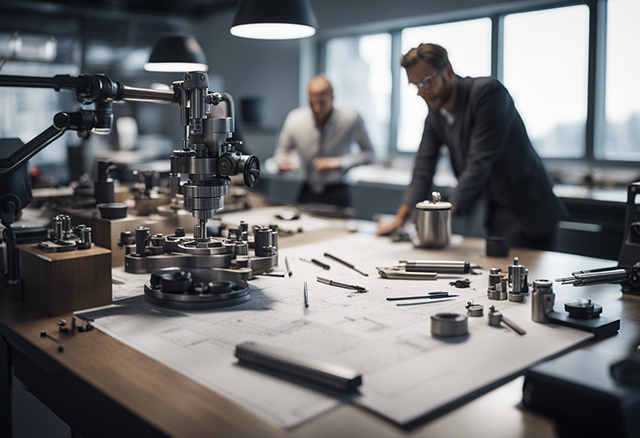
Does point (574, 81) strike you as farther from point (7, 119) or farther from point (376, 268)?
point (7, 119)

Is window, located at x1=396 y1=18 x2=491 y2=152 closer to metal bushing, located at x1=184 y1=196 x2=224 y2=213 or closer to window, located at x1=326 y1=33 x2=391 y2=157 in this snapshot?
window, located at x1=326 y1=33 x2=391 y2=157

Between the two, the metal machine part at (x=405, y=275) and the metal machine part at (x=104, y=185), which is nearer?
the metal machine part at (x=405, y=275)

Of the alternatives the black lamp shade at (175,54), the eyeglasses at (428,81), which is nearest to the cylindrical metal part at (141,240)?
the eyeglasses at (428,81)

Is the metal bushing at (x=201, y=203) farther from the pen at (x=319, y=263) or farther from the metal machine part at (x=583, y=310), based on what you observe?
the metal machine part at (x=583, y=310)

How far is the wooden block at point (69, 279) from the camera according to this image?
4.26ft

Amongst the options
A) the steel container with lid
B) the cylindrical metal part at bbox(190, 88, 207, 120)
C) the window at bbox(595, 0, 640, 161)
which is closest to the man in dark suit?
the steel container with lid

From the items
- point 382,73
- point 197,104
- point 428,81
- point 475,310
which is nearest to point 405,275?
point 475,310

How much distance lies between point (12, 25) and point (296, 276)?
20.8ft

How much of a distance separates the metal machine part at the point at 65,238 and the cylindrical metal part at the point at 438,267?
83cm

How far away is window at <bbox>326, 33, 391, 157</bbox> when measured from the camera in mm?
5840

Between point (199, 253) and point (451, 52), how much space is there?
14.2 feet

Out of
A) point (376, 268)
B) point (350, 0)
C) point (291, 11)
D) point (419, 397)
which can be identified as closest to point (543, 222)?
point (376, 268)

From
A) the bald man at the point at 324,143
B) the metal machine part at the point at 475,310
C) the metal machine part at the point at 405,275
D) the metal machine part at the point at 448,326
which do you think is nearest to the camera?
the metal machine part at the point at 448,326

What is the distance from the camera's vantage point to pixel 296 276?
5.38ft
